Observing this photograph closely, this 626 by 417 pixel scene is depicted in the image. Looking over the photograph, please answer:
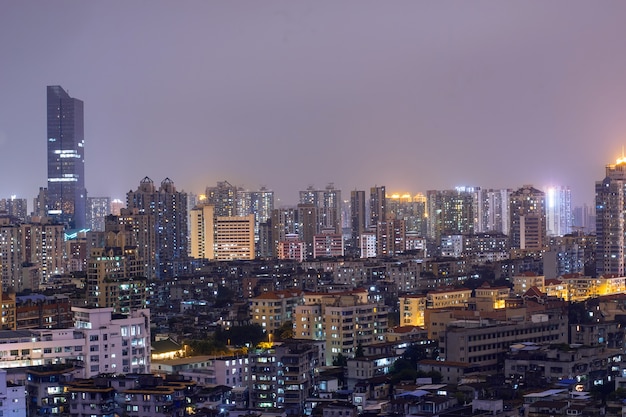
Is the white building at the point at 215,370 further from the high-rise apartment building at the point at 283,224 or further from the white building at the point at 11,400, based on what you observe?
the high-rise apartment building at the point at 283,224

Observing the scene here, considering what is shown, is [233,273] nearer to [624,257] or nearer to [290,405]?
[624,257]

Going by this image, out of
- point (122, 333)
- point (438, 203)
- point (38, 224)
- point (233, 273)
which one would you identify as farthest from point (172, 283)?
point (438, 203)

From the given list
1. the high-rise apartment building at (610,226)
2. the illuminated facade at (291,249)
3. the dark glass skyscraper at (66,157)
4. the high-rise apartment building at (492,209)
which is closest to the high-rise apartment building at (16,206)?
the dark glass skyscraper at (66,157)

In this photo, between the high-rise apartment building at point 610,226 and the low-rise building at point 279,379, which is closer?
the low-rise building at point 279,379

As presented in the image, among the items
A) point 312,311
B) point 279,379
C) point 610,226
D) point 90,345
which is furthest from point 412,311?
point 610,226

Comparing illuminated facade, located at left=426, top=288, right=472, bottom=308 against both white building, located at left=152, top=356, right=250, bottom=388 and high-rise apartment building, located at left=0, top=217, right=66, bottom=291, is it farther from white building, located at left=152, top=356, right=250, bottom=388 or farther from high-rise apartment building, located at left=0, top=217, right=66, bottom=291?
high-rise apartment building, located at left=0, top=217, right=66, bottom=291

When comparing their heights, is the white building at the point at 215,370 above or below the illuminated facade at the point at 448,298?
below
